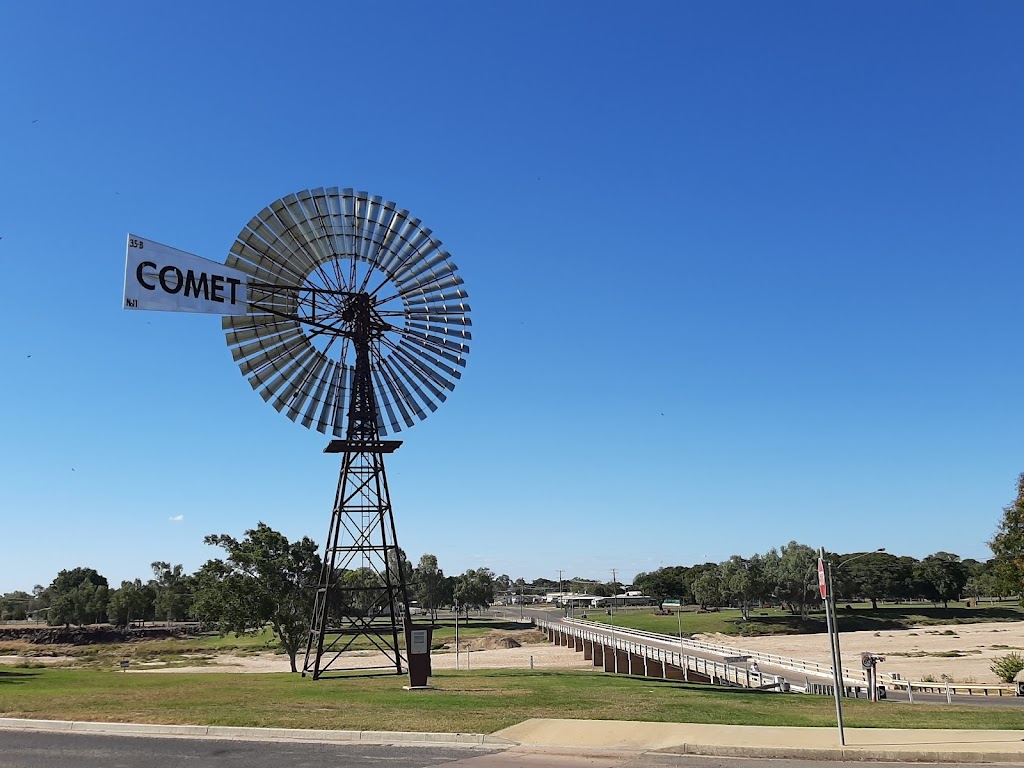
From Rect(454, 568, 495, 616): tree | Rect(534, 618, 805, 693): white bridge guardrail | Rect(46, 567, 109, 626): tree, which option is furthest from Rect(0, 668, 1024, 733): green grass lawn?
Rect(46, 567, 109, 626): tree

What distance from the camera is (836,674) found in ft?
53.3

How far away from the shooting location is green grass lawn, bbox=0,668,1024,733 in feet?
61.0

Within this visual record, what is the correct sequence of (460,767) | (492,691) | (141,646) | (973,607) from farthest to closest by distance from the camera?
(973,607) → (141,646) → (492,691) → (460,767)

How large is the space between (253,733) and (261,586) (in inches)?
1522

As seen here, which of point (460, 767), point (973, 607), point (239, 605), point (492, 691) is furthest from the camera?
point (973, 607)

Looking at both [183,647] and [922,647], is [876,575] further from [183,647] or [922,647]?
[183,647]

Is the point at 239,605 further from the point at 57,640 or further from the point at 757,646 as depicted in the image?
the point at 57,640

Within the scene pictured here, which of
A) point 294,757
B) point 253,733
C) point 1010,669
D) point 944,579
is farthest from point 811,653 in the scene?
point 944,579

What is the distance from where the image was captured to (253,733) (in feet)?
56.6

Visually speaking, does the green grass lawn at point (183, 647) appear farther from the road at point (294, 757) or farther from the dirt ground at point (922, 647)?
the road at point (294, 757)

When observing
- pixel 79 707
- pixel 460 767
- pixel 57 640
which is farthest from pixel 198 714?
pixel 57 640

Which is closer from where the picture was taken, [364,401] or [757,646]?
[364,401]

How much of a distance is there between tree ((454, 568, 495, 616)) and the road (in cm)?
13800

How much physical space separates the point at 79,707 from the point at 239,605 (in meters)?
32.6
